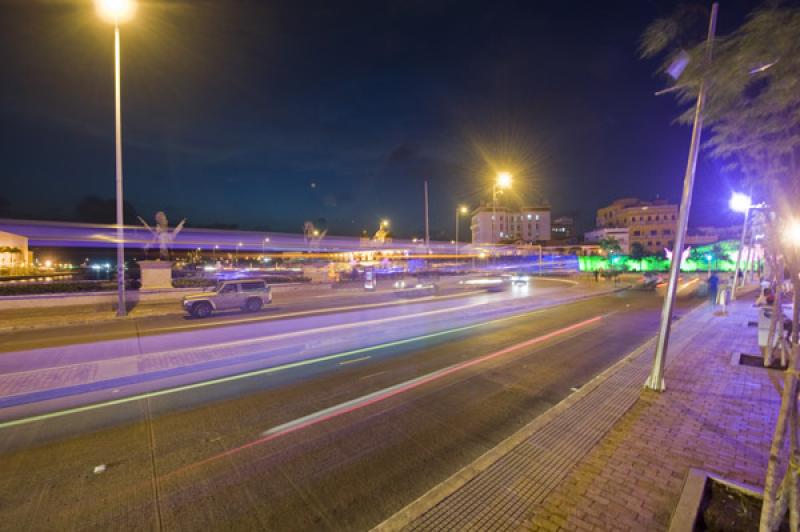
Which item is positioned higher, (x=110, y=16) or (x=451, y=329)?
(x=110, y=16)

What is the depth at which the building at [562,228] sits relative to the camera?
132 meters

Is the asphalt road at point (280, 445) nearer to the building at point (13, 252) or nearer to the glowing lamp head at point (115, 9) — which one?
the glowing lamp head at point (115, 9)

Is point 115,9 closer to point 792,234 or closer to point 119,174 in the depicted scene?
point 119,174

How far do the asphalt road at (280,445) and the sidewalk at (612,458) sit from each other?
0.45 metres

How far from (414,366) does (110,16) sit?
1845 centimetres

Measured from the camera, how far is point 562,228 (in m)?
136

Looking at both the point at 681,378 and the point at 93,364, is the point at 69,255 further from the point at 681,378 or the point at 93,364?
the point at 681,378

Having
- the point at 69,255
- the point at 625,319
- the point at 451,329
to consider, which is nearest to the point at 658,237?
the point at 625,319

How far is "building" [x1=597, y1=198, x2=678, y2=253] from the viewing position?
91.3 meters

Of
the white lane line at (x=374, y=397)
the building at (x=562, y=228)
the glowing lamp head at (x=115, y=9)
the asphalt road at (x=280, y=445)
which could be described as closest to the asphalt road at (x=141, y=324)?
the asphalt road at (x=280, y=445)

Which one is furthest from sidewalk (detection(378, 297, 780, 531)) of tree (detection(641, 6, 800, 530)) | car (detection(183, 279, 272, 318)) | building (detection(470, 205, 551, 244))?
building (detection(470, 205, 551, 244))

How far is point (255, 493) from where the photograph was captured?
3.88 metres

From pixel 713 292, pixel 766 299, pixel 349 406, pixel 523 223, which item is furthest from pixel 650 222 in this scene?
pixel 349 406

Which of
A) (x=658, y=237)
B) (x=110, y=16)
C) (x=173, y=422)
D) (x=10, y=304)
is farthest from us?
(x=658, y=237)
